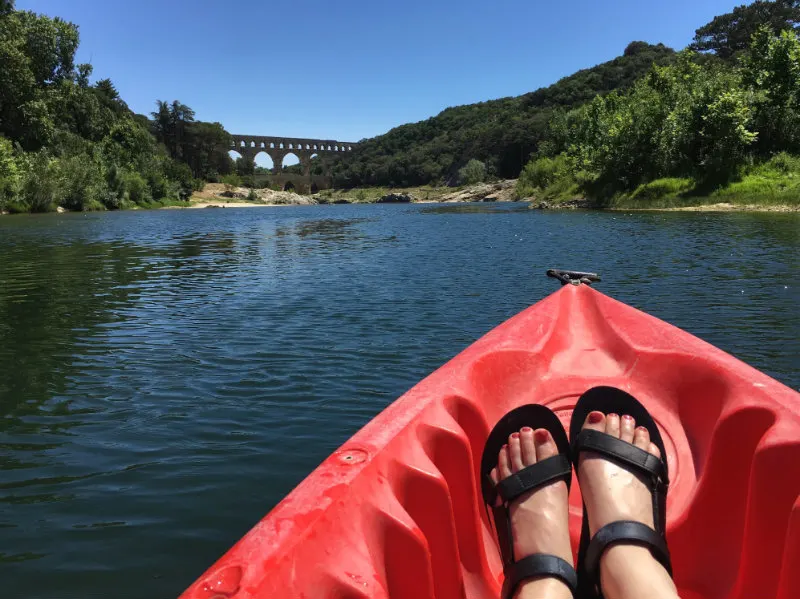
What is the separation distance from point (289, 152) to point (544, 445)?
461 feet

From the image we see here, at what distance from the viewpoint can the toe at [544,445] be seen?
244 centimetres

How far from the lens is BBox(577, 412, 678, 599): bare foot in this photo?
187 cm

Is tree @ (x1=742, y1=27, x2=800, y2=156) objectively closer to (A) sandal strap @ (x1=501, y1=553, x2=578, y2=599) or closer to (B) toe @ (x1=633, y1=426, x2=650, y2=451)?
(B) toe @ (x1=633, y1=426, x2=650, y2=451)

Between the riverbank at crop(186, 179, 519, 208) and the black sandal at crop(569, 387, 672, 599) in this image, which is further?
the riverbank at crop(186, 179, 519, 208)

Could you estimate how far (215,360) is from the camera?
661cm

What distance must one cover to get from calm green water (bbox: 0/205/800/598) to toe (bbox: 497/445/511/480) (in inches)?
65.0

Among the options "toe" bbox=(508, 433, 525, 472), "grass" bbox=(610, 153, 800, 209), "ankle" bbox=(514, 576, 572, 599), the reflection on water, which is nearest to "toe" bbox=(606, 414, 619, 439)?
"toe" bbox=(508, 433, 525, 472)

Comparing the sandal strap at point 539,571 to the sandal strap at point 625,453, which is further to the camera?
the sandal strap at point 625,453

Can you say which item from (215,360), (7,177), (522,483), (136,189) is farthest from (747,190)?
(136,189)

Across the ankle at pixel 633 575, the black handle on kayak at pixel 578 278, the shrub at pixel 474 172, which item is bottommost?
the ankle at pixel 633 575

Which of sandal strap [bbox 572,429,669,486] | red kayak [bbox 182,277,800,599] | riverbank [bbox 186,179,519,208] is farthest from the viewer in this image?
riverbank [bbox 186,179,519,208]

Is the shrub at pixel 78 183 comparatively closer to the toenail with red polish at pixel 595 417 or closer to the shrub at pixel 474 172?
the toenail with red polish at pixel 595 417

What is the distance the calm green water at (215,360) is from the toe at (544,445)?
6.00 ft

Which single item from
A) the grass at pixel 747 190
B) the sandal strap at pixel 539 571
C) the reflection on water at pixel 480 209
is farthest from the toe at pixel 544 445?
the reflection on water at pixel 480 209
